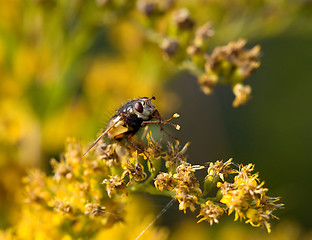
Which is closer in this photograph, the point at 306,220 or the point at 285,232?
the point at 285,232

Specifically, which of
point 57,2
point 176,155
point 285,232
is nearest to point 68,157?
point 176,155

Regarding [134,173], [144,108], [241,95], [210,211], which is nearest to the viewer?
[210,211]

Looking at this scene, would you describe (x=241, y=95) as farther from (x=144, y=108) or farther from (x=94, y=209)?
(x=94, y=209)

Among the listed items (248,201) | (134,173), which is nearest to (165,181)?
(134,173)

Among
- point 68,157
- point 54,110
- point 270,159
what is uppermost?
point 54,110

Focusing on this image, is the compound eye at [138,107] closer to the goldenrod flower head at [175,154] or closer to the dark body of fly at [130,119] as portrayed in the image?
the dark body of fly at [130,119]

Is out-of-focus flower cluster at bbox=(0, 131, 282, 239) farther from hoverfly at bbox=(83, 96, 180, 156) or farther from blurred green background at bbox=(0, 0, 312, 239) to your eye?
blurred green background at bbox=(0, 0, 312, 239)

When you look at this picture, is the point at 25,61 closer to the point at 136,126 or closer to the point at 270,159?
the point at 136,126
